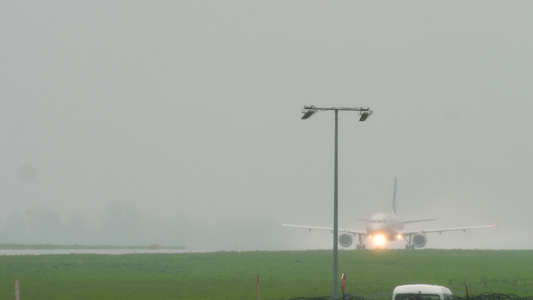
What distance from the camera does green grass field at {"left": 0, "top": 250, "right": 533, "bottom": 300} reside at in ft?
155

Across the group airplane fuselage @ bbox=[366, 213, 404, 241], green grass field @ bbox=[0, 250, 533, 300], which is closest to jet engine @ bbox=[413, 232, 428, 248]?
airplane fuselage @ bbox=[366, 213, 404, 241]

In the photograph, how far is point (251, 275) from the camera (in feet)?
211

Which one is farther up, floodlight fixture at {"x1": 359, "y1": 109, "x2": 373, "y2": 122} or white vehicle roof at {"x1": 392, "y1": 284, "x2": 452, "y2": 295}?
floodlight fixture at {"x1": 359, "y1": 109, "x2": 373, "y2": 122}

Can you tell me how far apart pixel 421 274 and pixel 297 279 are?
10181mm

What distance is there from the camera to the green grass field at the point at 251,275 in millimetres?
47344

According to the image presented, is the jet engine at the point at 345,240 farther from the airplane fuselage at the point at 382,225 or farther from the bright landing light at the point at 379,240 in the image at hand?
the airplane fuselage at the point at 382,225

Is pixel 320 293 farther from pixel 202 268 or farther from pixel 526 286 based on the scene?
pixel 202 268

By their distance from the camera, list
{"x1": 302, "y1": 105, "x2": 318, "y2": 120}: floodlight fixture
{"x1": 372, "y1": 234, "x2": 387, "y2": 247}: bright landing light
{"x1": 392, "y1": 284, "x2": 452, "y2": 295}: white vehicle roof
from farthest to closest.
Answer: {"x1": 372, "y1": 234, "x2": 387, "y2": 247}: bright landing light < {"x1": 302, "y1": 105, "x2": 318, "y2": 120}: floodlight fixture < {"x1": 392, "y1": 284, "x2": 452, "y2": 295}: white vehicle roof

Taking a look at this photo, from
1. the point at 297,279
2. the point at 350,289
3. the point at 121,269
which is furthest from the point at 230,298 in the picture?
the point at 121,269

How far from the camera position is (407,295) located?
24719mm

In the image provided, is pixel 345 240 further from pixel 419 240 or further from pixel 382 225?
pixel 419 240

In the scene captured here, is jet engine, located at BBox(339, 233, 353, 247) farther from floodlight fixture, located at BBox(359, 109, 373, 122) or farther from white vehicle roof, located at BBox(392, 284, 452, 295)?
white vehicle roof, located at BBox(392, 284, 452, 295)

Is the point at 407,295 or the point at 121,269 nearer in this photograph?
the point at 407,295

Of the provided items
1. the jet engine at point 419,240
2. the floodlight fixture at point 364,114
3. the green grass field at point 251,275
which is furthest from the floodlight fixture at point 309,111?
the jet engine at point 419,240
